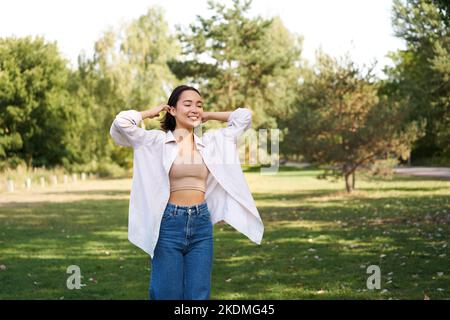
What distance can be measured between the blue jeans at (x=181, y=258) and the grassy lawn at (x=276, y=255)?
3.28 meters

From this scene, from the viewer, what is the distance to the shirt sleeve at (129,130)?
4.64 meters

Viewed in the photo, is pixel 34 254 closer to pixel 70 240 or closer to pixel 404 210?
pixel 70 240

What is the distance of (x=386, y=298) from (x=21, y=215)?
14408 millimetres

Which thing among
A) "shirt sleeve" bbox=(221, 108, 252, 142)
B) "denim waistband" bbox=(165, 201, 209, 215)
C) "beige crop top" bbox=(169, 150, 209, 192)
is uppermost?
"shirt sleeve" bbox=(221, 108, 252, 142)

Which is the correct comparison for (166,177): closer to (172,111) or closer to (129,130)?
(129,130)

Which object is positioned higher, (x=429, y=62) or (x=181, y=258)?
(x=429, y=62)

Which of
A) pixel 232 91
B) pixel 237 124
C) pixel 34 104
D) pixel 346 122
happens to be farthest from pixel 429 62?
pixel 237 124

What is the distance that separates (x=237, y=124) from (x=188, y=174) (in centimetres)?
65

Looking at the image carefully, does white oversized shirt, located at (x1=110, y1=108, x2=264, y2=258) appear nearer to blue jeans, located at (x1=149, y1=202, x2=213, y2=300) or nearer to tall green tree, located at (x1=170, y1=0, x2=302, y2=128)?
blue jeans, located at (x1=149, y1=202, x2=213, y2=300)

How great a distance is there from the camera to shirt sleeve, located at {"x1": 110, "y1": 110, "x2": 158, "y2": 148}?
183 inches

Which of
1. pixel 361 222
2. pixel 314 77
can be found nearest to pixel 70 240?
pixel 361 222

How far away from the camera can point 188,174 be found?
467cm

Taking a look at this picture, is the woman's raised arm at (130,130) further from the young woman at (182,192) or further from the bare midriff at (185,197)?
the bare midriff at (185,197)

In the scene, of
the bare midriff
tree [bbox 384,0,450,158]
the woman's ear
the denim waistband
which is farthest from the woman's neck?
tree [bbox 384,0,450,158]
